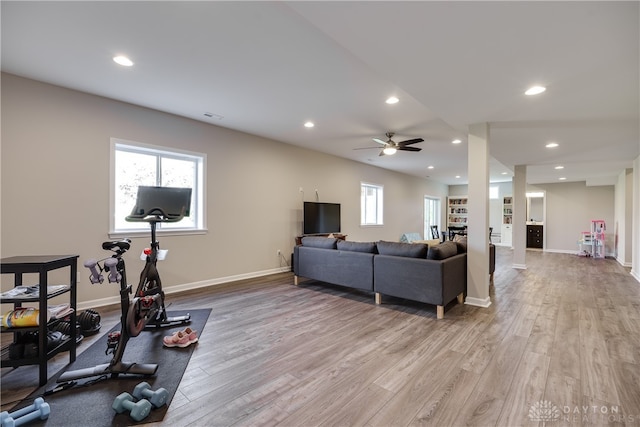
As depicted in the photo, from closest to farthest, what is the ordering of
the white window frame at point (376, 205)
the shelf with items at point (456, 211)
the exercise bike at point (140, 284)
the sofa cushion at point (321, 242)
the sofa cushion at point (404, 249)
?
the exercise bike at point (140, 284) < the sofa cushion at point (404, 249) < the sofa cushion at point (321, 242) < the white window frame at point (376, 205) < the shelf with items at point (456, 211)

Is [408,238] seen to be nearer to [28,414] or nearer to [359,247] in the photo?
[359,247]

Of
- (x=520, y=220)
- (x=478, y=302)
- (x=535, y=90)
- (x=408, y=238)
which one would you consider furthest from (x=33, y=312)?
(x=520, y=220)

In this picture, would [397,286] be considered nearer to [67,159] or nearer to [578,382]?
[578,382]

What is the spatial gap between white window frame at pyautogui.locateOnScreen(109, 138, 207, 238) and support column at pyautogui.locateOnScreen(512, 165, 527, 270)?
685 cm

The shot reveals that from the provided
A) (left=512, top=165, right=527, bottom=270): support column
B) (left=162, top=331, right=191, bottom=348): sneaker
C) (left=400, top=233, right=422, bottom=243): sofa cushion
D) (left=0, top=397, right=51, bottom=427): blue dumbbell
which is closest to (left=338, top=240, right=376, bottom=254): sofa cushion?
(left=162, top=331, right=191, bottom=348): sneaker

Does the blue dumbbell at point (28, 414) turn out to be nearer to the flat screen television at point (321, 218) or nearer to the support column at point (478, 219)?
the support column at point (478, 219)

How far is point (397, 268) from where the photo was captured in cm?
358

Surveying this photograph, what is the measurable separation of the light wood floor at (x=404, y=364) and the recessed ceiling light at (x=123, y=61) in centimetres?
275

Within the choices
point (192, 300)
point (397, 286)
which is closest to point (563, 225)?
point (397, 286)

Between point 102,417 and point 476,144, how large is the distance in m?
→ 4.55

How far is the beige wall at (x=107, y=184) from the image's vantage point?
3105 mm

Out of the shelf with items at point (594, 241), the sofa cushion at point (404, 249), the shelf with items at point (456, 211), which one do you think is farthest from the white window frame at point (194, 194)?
the shelf with items at point (456, 211)

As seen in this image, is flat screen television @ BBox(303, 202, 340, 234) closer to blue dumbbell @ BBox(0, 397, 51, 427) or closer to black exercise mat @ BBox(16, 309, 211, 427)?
black exercise mat @ BBox(16, 309, 211, 427)

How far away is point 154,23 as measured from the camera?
Answer: 220cm
